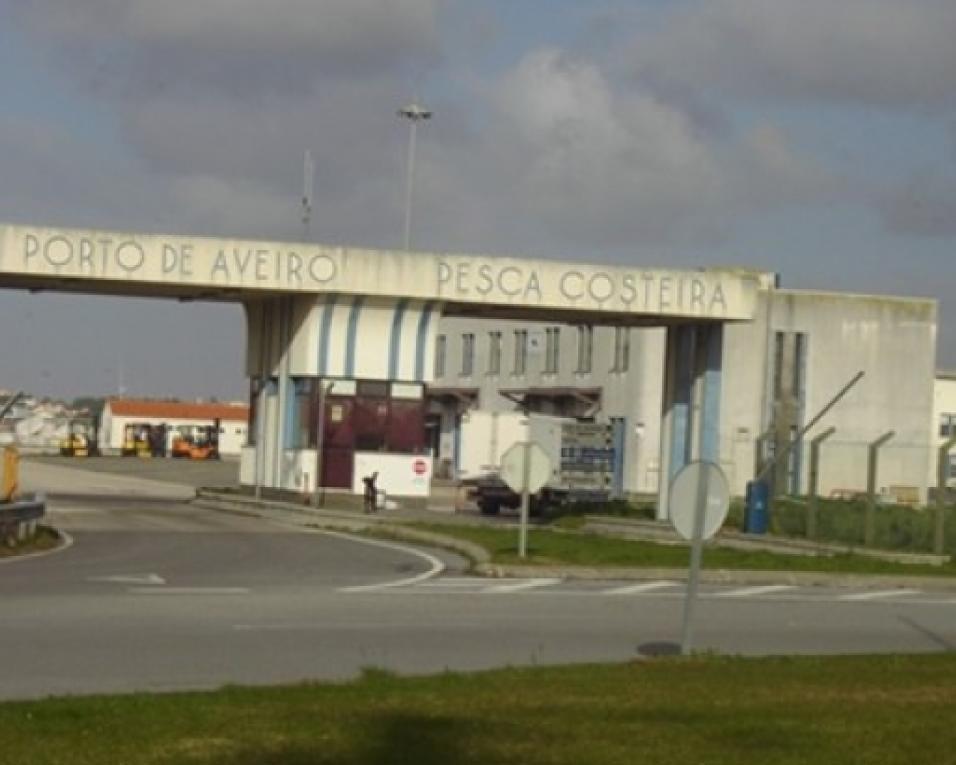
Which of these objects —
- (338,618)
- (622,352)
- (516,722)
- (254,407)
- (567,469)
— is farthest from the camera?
(622,352)

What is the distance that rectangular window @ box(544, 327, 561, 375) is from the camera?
302 ft

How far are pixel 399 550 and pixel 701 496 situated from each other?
18907mm

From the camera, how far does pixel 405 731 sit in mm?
11922

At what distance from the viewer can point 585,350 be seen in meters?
89.2

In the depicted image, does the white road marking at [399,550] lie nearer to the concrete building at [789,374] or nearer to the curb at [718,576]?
the curb at [718,576]

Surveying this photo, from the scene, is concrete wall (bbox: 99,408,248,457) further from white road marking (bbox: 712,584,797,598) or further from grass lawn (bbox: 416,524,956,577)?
white road marking (bbox: 712,584,797,598)

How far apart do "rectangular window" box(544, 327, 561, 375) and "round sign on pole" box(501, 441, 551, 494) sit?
5790 centimetres

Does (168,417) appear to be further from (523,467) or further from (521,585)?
→ (521,585)

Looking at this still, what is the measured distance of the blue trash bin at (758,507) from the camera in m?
43.1

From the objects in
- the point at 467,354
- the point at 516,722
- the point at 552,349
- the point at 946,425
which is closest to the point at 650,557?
the point at 516,722

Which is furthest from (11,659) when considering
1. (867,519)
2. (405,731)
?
(867,519)

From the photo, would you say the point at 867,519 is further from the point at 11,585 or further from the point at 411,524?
the point at 11,585

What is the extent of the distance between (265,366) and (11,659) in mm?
35566

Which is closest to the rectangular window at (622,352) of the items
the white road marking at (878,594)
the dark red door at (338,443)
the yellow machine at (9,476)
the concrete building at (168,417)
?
the dark red door at (338,443)
